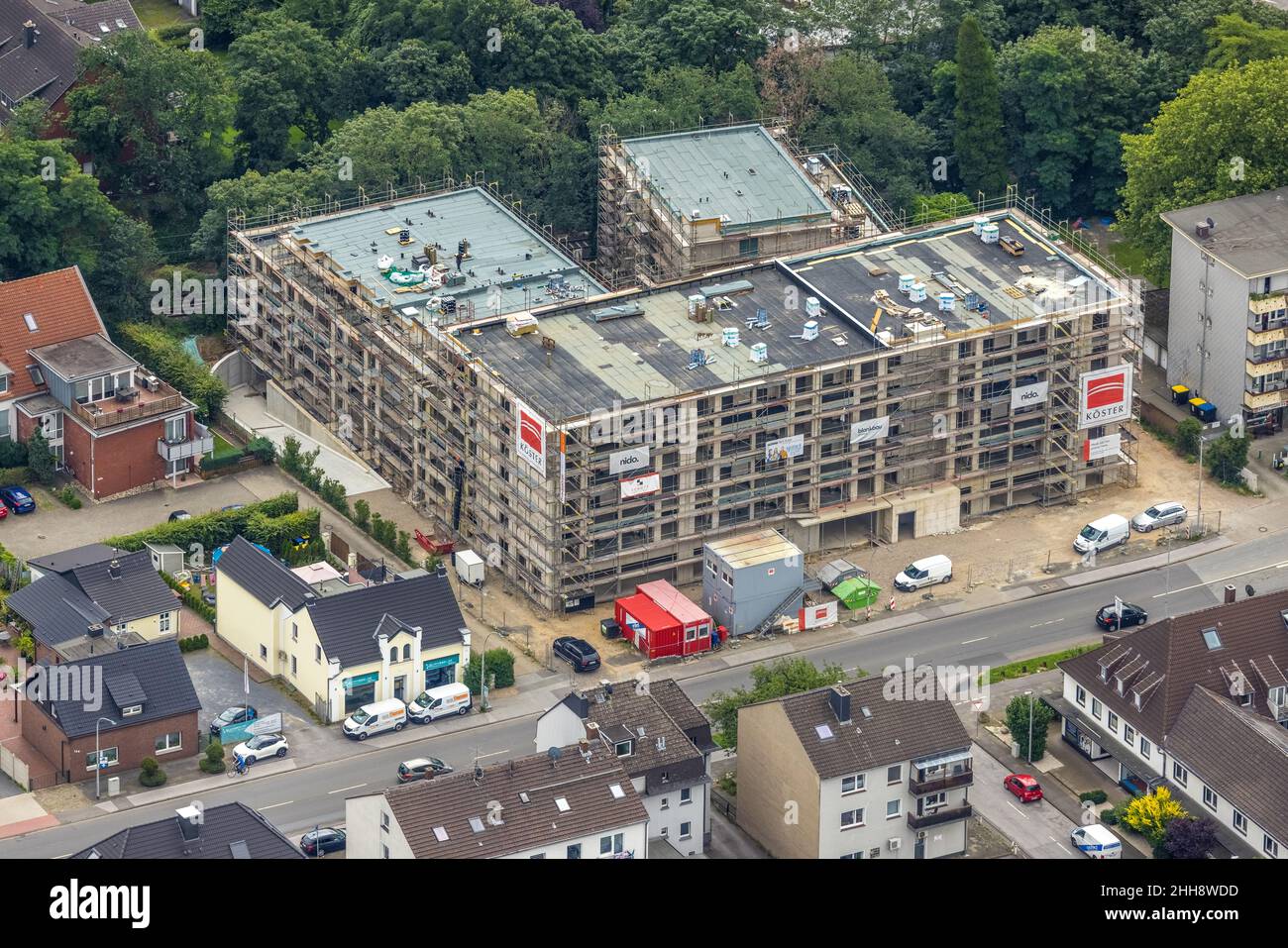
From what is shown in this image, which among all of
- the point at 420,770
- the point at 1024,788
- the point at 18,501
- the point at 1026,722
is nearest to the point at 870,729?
the point at 1024,788

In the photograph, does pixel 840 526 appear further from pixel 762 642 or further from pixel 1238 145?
pixel 1238 145

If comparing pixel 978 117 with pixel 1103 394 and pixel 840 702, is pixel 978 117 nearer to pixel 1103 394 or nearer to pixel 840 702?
pixel 1103 394

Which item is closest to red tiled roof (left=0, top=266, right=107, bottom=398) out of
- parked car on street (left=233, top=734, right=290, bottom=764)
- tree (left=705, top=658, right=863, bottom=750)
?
parked car on street (left=233, top=734, right=290, bottom=764)

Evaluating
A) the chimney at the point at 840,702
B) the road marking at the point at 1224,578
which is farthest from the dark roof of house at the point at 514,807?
the road marking at the point at 1224,578

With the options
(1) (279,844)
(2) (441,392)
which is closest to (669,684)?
(1) (279,844)

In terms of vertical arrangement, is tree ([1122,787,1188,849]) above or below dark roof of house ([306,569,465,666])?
below

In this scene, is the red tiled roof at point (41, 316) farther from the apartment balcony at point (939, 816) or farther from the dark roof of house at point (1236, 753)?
the dark roof of house at point (1236, 753)

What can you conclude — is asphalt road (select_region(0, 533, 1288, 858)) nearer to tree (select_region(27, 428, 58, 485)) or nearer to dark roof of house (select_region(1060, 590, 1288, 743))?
dark roof of house (select_region(1060, 590, 1288, 743))
